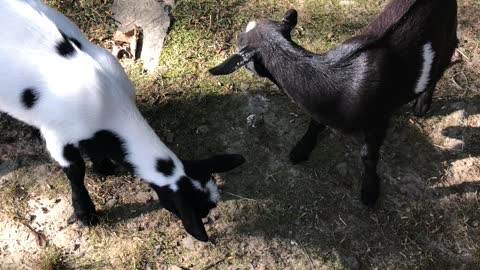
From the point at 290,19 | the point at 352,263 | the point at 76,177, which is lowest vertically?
the point at 352,263

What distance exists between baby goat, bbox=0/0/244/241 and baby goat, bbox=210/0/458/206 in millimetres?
687

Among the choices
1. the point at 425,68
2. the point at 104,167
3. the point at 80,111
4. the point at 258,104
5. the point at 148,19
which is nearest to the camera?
the point at 80,111

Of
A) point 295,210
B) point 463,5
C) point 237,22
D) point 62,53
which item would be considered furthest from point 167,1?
point 463,5

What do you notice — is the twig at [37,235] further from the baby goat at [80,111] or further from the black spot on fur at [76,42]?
the black spot on fur at [76,42]

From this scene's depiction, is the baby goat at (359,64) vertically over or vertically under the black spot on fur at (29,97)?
under

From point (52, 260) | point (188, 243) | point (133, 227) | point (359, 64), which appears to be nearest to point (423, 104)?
point (359, 64)

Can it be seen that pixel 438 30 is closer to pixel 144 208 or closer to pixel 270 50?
pixel 270 50

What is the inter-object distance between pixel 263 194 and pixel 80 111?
65.2 inches

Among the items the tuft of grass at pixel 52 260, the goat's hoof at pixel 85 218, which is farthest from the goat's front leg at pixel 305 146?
the tuft of grass at pixel 52 260

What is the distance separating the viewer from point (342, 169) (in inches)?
178

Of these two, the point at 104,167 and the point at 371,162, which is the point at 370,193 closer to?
the point at 371,162

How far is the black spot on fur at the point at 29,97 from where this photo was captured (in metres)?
3.61

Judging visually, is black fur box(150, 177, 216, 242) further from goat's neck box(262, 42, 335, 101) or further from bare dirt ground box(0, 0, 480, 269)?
goat's neck box(262, 42, 335, 101)

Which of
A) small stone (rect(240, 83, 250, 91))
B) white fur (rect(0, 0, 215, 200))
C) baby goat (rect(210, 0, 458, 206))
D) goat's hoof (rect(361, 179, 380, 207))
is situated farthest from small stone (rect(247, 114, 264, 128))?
white fur (rect(0, 0, 215, 200))
